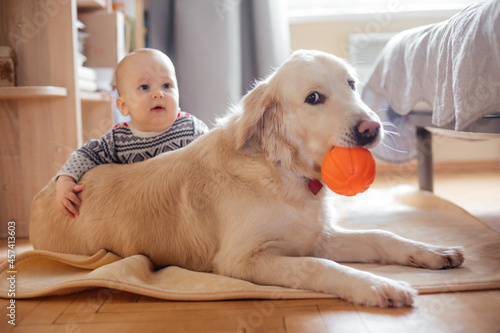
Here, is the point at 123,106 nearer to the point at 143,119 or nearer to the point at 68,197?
the point at 143,119

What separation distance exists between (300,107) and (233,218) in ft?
1.34

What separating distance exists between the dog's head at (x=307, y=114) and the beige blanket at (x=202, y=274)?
0.42 metres

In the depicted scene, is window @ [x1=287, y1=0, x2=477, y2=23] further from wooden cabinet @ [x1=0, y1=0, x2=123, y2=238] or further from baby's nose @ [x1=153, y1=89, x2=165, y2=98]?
baby's nose @ [x1=153, y1=89, x2=165, y2=98]

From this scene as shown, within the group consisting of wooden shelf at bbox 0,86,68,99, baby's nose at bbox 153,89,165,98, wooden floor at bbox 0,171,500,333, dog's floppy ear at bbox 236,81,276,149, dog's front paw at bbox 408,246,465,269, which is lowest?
wooden floor at bbox 0,171,500,333

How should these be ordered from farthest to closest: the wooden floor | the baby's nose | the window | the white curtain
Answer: the window < the white curtain < the baby's nose < the wooden floor

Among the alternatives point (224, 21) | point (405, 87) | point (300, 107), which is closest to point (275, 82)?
point (300, 107)

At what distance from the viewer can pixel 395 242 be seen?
1.52m

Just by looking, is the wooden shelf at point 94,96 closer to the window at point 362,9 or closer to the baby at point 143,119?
the baby at point 143,119

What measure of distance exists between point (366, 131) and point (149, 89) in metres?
1.00

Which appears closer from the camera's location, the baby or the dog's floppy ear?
the dog's floppy ear

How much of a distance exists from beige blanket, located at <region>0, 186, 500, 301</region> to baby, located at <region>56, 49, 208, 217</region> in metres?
0.43

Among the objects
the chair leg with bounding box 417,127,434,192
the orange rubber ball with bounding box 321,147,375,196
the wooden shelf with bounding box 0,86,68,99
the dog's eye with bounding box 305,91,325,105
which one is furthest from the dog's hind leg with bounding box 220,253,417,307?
the chair leg with bounding box 417,127,434,192

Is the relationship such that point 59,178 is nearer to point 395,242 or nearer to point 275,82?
point 275,82

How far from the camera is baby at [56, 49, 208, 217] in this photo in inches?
73.9
